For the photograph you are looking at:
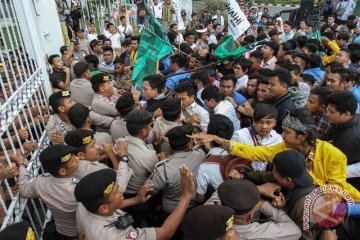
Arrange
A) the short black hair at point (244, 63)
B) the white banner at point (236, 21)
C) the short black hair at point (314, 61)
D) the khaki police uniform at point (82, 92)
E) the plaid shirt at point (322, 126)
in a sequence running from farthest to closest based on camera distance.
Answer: the white banner at point (236, 21) < the short black hair at point (314, 61) < the short black hair at point (244, 63) < the khaki police uniform at point (82, 92) < the plaid shirt at point (322, 126)

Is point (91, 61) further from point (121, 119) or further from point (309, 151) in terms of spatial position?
point (309, 151)

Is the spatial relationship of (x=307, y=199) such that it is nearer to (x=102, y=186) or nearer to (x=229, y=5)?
(x=102, y=186)

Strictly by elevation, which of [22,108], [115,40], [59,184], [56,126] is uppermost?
[22,108]

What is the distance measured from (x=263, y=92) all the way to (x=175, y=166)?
2.01 m

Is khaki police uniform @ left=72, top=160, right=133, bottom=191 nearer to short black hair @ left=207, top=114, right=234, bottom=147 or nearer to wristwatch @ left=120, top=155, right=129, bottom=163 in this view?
wristwatch @ left=120, top=155, right=129, bottom=163

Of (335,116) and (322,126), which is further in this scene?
(322,126)

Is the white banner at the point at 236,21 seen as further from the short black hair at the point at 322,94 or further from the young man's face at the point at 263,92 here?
the short black hair at the point at 322,94

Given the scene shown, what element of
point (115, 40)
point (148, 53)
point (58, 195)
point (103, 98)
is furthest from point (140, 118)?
point (115, 40)

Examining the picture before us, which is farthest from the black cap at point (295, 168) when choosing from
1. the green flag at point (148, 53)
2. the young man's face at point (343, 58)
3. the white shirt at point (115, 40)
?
the white shirt at point (115, 40)

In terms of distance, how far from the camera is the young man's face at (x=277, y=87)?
389 cm

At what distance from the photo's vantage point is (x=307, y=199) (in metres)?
2.06

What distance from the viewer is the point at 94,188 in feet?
6.33

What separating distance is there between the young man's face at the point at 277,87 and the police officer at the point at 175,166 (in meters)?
1.63

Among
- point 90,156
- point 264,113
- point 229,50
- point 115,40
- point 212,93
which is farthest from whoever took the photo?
point 115,40
